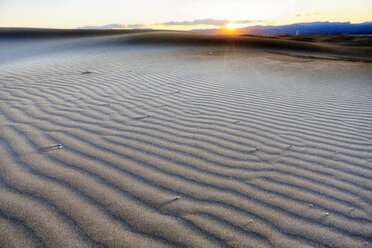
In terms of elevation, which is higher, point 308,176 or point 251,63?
point 251,63

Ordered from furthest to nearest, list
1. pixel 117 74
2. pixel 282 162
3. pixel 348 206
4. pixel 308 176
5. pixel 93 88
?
1. pixel 117 74
2. pixel 93 88
3. pixel 282 162
4. pixel 308 176
5. pixel 348 206

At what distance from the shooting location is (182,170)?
7.14 ft

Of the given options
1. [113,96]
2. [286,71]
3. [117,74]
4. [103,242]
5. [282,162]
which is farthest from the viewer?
[286,71]

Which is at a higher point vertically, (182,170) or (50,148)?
(50,148)

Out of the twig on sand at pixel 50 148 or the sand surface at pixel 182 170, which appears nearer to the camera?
the sand surface at pixel 182 170

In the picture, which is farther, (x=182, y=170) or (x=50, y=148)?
(x=50, y=148)

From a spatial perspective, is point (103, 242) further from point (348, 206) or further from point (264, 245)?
point (348, 206)

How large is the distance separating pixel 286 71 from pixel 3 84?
7.31 meters

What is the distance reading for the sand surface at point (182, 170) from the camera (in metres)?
1.56

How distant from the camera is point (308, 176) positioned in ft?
7.13

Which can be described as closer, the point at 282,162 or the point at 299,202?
the point at 299,202

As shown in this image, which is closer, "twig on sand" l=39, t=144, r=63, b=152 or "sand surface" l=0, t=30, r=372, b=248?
"sand surface" l=0, t=30, r=372, b=248

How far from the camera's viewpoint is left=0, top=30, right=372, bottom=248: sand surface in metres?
1.56

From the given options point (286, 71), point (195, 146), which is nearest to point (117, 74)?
point (195, 146)
